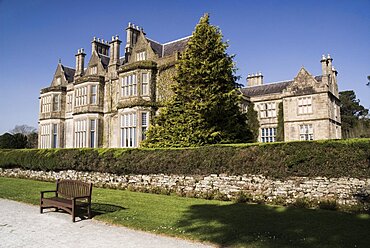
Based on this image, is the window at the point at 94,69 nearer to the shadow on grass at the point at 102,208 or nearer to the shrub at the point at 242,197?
the shadow on grass at the point at 102,208

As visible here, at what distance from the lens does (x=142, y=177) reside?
16.3 m

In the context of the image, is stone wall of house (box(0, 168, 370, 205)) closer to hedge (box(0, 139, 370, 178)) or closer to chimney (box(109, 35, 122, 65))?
hedge (box(0, 139, 370, 178))

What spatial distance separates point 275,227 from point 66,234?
18.1ft

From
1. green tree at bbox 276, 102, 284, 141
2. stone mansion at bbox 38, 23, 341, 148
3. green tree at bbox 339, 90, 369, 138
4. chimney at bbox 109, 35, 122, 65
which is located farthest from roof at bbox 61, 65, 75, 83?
green tree at bbox 339, 90, 369, 138

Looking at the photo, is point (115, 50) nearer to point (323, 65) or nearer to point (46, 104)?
point (46, 104)

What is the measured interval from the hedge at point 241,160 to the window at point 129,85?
7175 millimetres

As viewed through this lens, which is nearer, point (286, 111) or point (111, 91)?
point (111, 91)

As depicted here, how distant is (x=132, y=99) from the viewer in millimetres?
24375

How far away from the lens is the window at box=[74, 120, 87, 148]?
2839cm

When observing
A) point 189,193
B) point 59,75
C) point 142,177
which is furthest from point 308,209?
point 59,75

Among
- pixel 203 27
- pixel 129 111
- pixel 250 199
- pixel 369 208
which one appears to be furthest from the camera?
pixel 129 111

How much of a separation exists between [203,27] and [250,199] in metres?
11.7

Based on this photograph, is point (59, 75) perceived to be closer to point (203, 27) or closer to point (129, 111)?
point (129, 111)

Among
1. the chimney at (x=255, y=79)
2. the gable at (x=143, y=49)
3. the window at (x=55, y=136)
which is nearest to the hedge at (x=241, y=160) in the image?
the gable at (x=143, y=49)
